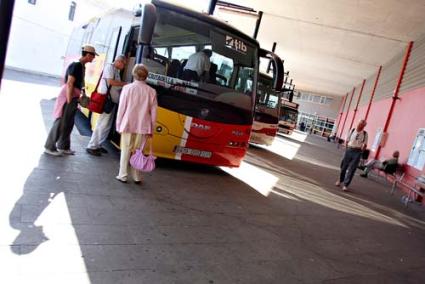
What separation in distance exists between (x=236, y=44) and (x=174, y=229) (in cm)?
448

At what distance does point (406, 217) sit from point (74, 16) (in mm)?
30293

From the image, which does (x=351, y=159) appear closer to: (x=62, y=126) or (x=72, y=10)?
(x=62, y=126)

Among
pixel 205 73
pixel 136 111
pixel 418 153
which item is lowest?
pixel 136 111

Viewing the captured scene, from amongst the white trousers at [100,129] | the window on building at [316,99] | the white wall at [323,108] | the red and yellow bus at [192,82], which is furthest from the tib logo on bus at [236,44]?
the window on building at [316,99]

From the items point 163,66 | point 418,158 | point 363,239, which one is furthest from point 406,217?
point 163,66

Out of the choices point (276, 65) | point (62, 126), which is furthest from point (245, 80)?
point (62, 126)

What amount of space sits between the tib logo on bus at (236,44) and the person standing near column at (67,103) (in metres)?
2.61

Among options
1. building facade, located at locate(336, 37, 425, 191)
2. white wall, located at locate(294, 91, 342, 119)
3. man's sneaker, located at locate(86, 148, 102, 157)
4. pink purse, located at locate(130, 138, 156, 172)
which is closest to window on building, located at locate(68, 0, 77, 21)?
building facade, located at locate(336, 37, 425, 191)

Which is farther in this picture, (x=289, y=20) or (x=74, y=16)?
(x=74, y=16)

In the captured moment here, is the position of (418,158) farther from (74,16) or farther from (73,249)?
(74,16)

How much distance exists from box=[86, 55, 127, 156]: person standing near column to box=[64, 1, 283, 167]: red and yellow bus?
1.06 feet

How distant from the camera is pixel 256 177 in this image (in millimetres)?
9680

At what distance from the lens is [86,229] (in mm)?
4230

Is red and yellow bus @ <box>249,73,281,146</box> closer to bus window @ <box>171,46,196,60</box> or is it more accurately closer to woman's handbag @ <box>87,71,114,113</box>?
bus window @ <box>171,46,196,60</box>
